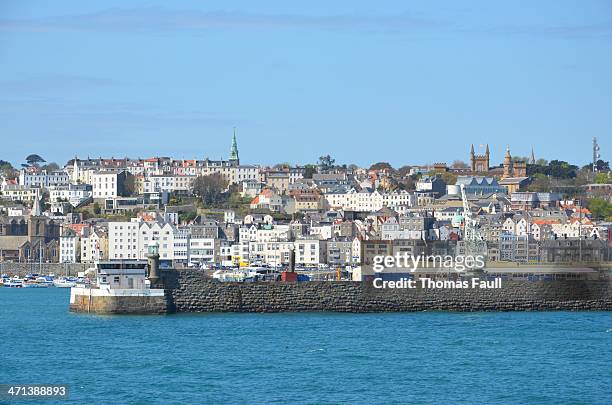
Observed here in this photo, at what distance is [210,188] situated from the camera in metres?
143

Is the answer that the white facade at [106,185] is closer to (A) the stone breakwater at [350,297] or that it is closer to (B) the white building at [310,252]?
(B) the white building at [310,252]

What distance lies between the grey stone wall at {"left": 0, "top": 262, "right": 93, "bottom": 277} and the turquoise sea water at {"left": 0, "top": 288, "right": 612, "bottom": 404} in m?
55.1

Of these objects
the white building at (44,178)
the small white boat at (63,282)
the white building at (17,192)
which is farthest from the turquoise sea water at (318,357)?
the white building at (44,178)

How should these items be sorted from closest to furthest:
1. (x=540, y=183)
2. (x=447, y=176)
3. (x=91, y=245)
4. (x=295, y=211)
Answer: (x=91, y=245)
(x=295, y=211)
(x=540, y=183)
(x=447, y=176)

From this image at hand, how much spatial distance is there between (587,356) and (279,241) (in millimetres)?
70929

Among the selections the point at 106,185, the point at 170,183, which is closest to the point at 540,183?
the point at 170,183

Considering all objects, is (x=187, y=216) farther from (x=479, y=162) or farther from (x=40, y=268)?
(x=479, y=162)

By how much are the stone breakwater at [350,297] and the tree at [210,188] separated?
91.3m

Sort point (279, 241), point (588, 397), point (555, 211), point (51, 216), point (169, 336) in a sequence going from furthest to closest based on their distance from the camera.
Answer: point (51, 216) < point (555, 211) < point (279, 241) < point (169, 336) < point (588, 397)

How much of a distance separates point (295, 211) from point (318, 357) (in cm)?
9924

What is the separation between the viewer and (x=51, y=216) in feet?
434

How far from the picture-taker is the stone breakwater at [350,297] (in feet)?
155

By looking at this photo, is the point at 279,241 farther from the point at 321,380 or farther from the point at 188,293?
the point at 321,380

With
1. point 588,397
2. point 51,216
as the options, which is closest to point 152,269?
point 588,397
